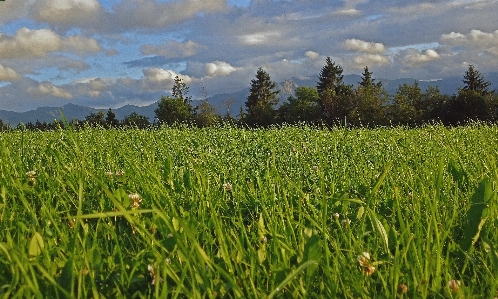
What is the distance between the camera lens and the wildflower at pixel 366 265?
6.79ft

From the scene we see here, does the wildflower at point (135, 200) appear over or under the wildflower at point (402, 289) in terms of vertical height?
over

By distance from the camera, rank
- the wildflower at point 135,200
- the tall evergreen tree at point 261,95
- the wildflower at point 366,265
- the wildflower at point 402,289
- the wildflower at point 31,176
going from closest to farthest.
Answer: the wildflower at point 402,289, the wildflower at point 366,265, the wildflower at point 135,200, the wildflower at point 31,176, the tall evergreen tree at point 261,95

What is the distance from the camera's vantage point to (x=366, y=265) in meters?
2.09

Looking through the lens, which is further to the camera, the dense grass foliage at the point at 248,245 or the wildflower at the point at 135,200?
the wildflower at the point at 135,200

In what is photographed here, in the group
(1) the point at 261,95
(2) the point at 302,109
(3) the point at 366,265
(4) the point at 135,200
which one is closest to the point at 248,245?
(3) the point at 366,265

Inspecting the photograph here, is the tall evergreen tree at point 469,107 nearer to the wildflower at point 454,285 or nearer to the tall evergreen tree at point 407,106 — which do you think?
the tall evergreen tree at point 407,106

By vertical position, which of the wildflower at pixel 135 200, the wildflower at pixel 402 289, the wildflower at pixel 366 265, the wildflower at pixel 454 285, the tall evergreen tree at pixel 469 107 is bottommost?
the tall evergreen tree at pixel 469 107

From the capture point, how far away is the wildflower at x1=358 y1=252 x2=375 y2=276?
2.07 m

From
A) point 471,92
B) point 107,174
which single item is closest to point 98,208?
point 107,174

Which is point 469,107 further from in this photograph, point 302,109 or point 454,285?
point 454,285

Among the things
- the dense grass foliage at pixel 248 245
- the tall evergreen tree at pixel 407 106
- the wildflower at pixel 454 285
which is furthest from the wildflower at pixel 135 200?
the tall evergreen tree at pixel 407 106

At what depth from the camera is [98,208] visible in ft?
11.3

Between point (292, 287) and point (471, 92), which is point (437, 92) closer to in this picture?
point (471, 92)

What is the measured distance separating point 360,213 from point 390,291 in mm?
915
